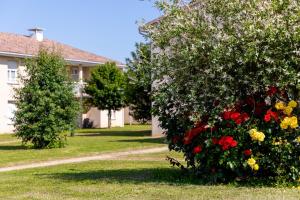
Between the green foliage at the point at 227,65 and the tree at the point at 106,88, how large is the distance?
3262 centimetres

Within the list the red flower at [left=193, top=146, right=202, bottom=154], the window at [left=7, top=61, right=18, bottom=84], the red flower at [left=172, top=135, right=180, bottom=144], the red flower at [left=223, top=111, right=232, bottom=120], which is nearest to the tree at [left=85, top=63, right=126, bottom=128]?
the window at [left=7, top=61, right=18, bottom=84]

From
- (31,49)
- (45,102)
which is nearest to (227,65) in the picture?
(45,102)

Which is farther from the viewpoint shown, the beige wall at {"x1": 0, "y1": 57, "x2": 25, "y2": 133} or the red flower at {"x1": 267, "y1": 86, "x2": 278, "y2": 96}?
the beige wall at {"x1": 0, "y1": 57, "x2": 25, "y2": 133}

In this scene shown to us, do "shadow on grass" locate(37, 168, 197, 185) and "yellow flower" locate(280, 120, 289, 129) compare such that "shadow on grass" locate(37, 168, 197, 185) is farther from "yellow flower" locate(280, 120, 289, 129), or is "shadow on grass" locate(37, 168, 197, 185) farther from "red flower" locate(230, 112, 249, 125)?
"yellow flower" locate(280, 120, 289, 129)

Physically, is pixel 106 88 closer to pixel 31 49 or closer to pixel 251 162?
pixel 31 49

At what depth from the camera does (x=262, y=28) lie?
962 cm

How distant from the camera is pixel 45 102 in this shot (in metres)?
22.5

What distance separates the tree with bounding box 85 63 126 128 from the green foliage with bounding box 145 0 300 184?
3262cm

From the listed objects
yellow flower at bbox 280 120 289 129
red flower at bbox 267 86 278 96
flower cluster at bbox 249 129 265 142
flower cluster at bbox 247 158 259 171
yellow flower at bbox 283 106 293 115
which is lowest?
flower cluster at bbox 247 158 259 171

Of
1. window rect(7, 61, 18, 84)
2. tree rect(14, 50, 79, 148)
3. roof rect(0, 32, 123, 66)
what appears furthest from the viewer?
window rect(7, 61, 18, 84)

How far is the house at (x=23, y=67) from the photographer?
127 feet

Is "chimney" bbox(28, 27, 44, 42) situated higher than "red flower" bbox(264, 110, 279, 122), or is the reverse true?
"chimney" bbox(28, 27, 44, 42)

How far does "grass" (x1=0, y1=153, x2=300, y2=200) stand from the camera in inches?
360

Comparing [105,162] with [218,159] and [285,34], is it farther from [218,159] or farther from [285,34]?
[285,34]
